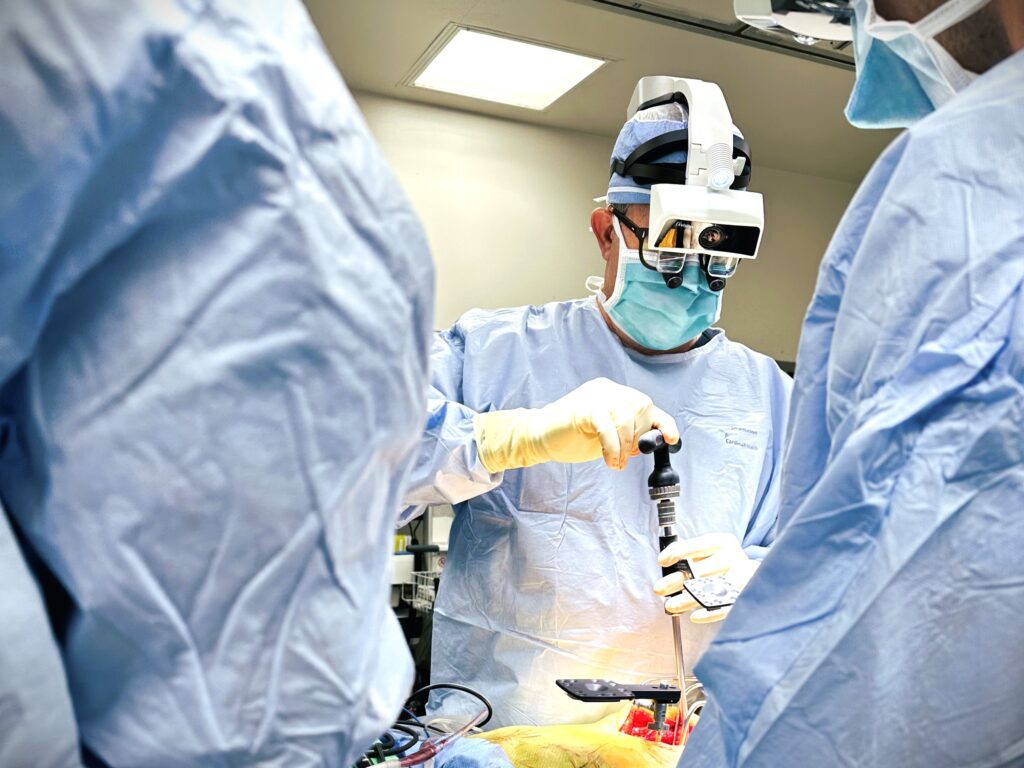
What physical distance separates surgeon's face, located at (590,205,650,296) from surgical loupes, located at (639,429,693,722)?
16.3 inches

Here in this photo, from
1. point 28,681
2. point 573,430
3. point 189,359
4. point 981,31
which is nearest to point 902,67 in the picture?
point 981,31

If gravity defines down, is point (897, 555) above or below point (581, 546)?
above

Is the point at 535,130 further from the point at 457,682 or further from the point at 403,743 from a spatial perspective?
the point at 403,743

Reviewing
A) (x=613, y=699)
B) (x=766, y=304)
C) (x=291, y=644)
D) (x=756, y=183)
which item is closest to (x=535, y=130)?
(x=756, y=183)

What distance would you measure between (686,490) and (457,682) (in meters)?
0.58

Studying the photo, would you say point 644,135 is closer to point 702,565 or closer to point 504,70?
point 702,565

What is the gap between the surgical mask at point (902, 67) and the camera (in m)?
0.81

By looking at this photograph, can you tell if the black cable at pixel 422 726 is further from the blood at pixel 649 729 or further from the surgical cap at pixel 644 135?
the surgical cap at pixel 644 135

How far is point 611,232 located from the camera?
1.82m

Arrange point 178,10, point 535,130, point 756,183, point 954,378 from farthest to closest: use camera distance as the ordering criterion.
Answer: point 756,183, point 535,130, point 954,378, point 178,10

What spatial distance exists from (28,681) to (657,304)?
142cm

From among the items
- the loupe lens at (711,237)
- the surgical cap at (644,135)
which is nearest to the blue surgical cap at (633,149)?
the surgical cap at (644,135)

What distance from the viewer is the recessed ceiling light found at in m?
2.43

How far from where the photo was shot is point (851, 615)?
0.67 m
